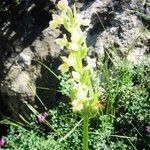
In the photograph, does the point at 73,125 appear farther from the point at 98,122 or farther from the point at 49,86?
the point at 49,86

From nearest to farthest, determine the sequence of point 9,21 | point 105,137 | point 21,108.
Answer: point 105,137, point 21,108, point 9,21

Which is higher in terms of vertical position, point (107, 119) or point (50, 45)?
point (50, 45)

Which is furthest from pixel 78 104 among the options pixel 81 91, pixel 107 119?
pixel 107 119

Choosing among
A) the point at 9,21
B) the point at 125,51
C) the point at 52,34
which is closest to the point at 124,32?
the point at 125,51

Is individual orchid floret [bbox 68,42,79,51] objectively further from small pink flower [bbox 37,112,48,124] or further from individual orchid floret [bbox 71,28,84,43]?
small pink flower [bbox 37,112,48,124]

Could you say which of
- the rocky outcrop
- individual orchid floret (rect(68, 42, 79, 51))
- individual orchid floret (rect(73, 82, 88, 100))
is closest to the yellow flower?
individual orchid floret (rect(73, 82, 88, 100))

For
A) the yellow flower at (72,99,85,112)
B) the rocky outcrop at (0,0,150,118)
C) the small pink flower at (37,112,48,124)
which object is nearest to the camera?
the yellow flower at (72,99,85,112)

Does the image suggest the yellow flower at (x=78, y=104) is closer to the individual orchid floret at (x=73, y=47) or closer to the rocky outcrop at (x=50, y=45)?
the individual orchid floret at (x=73, y=47)

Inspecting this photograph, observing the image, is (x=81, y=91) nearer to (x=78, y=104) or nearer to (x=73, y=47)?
(x=78, y=104)
